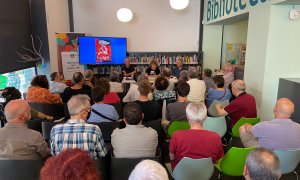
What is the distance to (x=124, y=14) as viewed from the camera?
7539 mm

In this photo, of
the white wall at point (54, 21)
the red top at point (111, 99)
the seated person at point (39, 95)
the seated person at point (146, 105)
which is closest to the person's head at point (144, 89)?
the seated person at point (146, 105)

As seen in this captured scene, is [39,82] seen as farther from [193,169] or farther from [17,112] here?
[193,169]

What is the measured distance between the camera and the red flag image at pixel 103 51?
7.82 m

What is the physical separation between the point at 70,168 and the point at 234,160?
1733mm

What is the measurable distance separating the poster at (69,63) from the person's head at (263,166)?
6661 mm

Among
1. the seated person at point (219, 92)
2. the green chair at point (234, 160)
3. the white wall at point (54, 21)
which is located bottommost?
the green chair at point (234, 160)

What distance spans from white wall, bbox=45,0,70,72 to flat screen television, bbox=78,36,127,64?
763 millimetres

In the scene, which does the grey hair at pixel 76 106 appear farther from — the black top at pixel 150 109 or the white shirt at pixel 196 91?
the white shirt at pixel 196 91

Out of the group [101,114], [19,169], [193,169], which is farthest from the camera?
[101,114]

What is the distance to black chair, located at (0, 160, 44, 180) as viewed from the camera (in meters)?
1.95

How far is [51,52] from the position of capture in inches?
257

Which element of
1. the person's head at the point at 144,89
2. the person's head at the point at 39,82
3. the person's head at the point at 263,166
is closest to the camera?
the person's head at the point at 263,166

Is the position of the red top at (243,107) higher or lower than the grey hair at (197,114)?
lower

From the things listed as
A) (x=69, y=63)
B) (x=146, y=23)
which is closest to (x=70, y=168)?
(x=69, y=63)
